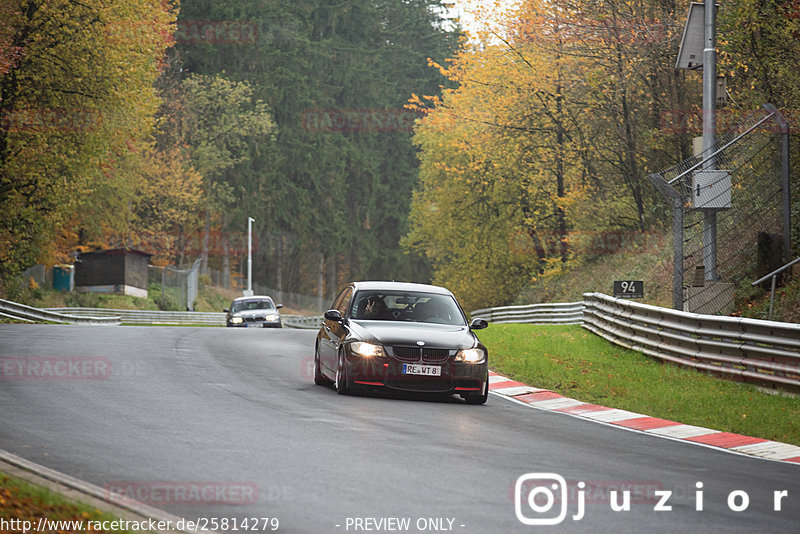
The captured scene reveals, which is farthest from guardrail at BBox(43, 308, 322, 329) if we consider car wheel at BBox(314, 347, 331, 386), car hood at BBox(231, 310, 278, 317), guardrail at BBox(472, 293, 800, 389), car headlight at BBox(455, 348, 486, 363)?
car headlight at BBox(455, 348, 486, 363)

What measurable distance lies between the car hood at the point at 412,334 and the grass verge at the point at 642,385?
90.2 inches

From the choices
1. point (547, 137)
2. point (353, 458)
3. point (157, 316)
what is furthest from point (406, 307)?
point (157, 316)

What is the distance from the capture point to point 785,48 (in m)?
21.7

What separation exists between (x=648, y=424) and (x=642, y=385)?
3350mm

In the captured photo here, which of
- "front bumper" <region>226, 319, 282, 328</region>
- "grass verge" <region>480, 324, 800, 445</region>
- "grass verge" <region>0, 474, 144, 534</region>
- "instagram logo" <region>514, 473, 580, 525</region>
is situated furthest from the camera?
"front bumper" <region>226, 319, 282, 328</region>

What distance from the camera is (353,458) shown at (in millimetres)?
9250

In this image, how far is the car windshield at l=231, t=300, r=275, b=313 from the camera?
1513 inches

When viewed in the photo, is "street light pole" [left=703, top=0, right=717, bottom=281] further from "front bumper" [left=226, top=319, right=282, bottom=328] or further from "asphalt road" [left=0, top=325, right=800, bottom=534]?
"front bumper" [left=226, top=319, right=282, bottom=328]

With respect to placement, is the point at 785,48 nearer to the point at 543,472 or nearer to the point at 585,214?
the point at 543,472

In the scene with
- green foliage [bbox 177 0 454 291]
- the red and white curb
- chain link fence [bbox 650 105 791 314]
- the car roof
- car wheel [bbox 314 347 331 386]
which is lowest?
the red and white curb

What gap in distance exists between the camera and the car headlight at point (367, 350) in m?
14.0

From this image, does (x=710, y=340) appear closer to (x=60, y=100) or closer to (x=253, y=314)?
(x=253, y=314)

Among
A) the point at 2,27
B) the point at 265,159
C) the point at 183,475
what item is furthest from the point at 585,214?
the point at 265,159

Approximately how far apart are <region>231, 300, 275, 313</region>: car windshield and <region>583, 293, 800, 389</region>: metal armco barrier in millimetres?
18422
